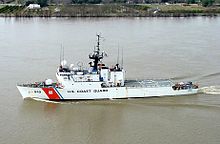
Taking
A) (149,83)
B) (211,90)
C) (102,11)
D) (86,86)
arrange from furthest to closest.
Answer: (102,11), (211,90), (149,83), (86,86)

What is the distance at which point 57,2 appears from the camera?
265 feet

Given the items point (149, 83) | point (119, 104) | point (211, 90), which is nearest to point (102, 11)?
point (149, 83)

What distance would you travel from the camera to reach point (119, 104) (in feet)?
65.2

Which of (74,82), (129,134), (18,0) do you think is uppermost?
(18,0)

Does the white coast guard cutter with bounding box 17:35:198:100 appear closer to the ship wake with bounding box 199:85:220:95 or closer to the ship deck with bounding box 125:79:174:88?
the ship deck with bounding box 125:79:174:88

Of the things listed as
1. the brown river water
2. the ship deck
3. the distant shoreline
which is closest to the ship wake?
the brown river water

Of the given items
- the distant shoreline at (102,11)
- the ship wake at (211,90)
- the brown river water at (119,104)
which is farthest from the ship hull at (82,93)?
the distant shoreline at (102,11)

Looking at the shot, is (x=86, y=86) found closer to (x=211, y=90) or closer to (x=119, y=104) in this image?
(x=119, y=104)

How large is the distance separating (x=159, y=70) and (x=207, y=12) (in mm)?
48462

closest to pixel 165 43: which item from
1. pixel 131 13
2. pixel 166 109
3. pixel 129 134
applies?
pixel 166 109

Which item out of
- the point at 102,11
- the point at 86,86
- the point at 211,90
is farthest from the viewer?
the point at 102,11

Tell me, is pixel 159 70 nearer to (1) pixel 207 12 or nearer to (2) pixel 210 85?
(2) pixel 210 85

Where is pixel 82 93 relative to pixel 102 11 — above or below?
below

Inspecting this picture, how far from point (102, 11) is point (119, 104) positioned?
49.5 meters
